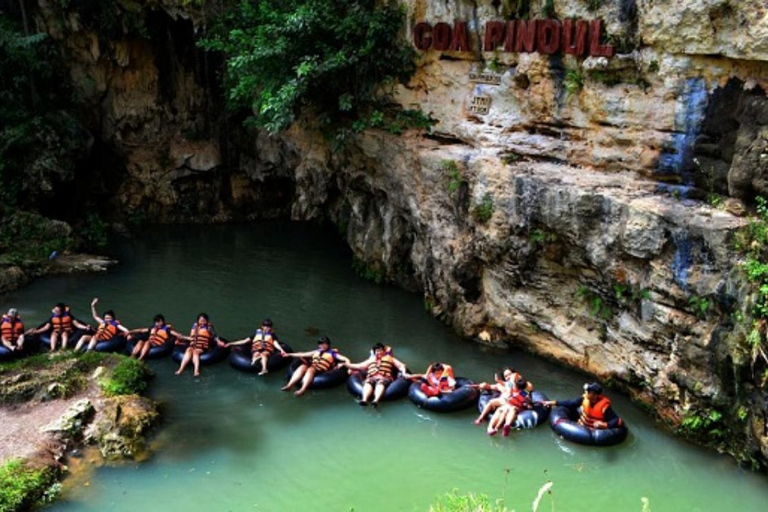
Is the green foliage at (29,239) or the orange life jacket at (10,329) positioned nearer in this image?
the orange life jacket at (10,329)

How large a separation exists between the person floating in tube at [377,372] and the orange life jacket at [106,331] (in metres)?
4.63

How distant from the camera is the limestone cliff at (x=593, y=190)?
948 centimetres

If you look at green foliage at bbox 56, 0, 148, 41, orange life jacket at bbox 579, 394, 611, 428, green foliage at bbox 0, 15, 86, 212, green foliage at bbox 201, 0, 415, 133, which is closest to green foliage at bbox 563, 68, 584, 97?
green foliage at bbox 201, 0, 415, 133

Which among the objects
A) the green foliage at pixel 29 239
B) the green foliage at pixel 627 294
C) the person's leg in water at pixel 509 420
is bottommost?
the person's leg in water at pixel 509 420

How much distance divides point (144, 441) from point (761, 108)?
9.88 meters

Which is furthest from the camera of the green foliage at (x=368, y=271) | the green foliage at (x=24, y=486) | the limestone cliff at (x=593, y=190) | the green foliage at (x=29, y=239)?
the green foliage at (x=368, y=271)

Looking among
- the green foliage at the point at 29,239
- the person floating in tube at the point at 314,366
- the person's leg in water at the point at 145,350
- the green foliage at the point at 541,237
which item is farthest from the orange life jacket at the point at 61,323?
the green foliage at the point at 541,237

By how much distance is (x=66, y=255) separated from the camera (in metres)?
17.5

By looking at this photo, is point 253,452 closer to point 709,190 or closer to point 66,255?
point 709,190

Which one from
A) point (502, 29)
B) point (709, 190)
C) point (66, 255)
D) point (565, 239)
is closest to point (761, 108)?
point (709, 190)

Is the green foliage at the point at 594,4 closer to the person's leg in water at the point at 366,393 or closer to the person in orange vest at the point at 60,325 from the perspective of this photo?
the person's leg in water at the point at 366,393

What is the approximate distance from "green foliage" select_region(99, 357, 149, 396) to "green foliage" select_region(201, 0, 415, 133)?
545cm

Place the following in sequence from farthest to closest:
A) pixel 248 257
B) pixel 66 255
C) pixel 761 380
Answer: pixel 248 257, pixel 66 255, pixel 761 380

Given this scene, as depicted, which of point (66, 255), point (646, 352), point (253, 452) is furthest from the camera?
point (66, 255)
